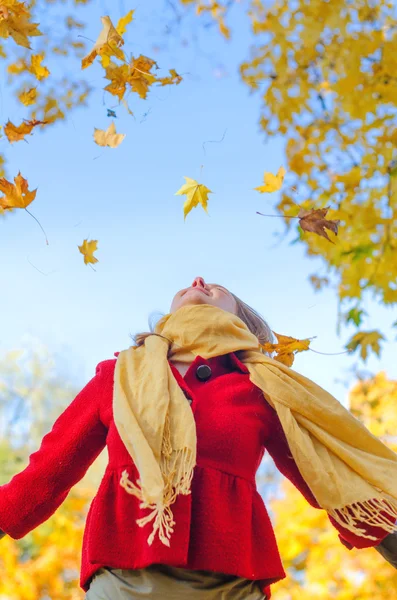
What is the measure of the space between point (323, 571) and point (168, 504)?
3398 millimetres

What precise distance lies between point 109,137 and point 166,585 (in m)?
1.57

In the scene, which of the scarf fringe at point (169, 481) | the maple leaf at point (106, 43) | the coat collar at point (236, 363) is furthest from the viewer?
the maple leaf at point (106, 43)

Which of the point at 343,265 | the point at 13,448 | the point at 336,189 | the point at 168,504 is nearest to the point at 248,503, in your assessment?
the point at 168,504

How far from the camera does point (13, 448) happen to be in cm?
798

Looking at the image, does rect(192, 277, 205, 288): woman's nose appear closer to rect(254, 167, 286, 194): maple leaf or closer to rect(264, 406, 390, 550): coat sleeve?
rect(254, 167, 286, 194): maple leaf

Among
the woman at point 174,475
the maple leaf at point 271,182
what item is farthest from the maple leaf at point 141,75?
the woman at point 174,475

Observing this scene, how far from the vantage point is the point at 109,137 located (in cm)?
225

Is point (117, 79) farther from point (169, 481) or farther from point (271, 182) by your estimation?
point (169, 481)

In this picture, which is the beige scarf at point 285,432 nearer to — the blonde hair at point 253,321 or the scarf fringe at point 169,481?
the scarf fringe at point 169,481

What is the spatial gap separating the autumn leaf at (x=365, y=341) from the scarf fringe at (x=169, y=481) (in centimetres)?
126

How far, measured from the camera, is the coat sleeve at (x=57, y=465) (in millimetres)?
1479

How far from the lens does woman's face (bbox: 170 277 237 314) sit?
1991mm

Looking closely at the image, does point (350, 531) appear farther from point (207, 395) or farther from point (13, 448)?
point (13, 448)

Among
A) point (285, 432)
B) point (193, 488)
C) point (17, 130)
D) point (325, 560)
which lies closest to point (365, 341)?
point (285, 432)
